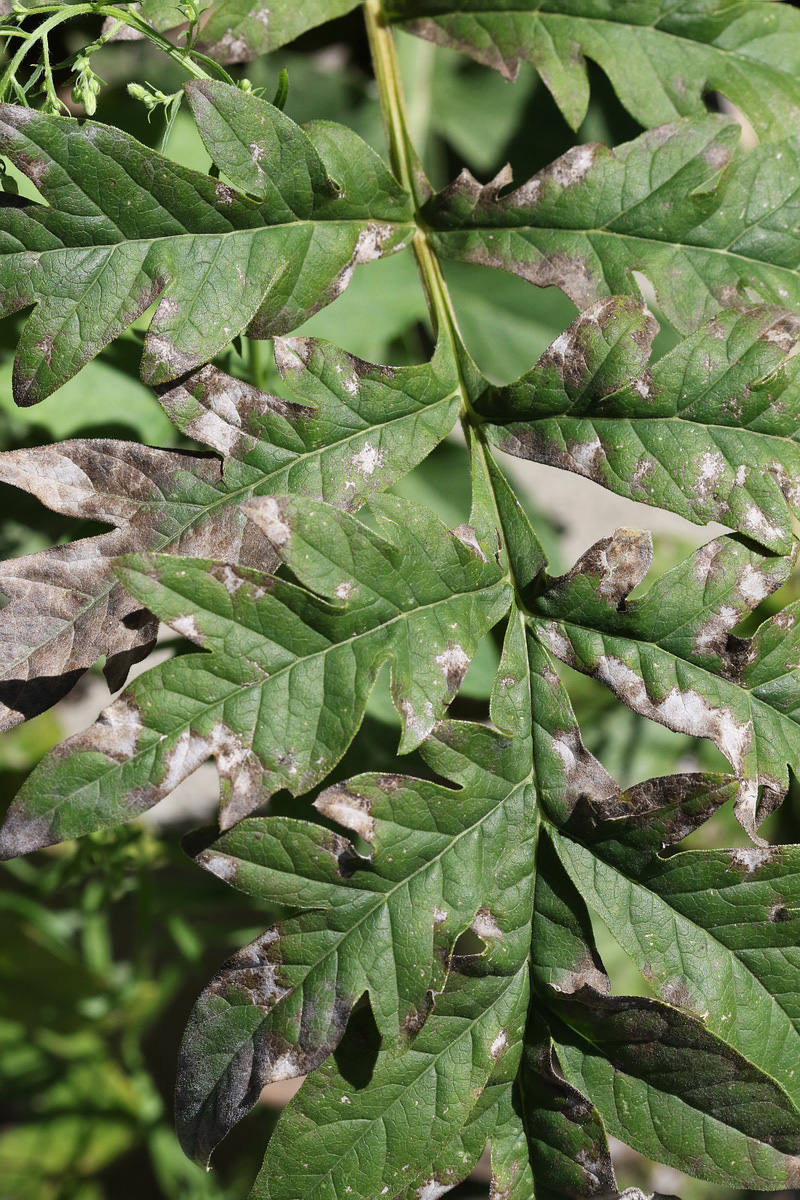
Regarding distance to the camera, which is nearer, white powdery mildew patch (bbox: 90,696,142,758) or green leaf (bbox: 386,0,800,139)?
white powdery mildew patch (bbox: 90,696,142,758)

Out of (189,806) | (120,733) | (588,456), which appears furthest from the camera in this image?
(189,806)

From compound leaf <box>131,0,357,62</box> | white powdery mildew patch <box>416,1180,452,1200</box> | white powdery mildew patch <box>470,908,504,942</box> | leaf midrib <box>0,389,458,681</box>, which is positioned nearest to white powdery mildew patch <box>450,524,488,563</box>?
leaf midrib <box>0,389,458,681</box>

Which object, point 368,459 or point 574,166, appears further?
point 574,166

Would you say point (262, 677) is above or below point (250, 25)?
below

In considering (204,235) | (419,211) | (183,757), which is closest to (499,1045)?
(183,757)

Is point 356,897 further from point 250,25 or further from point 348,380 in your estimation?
point 250,25

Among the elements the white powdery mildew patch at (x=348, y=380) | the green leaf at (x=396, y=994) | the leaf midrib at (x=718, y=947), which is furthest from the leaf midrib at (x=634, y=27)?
the leaf midrib at (x=718, y=947)

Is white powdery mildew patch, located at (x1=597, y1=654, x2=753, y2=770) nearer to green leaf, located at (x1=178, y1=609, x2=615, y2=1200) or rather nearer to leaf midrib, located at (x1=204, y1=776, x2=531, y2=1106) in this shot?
green leaf, located at (x1=178, y1=609, x2=615, y2=1200)
